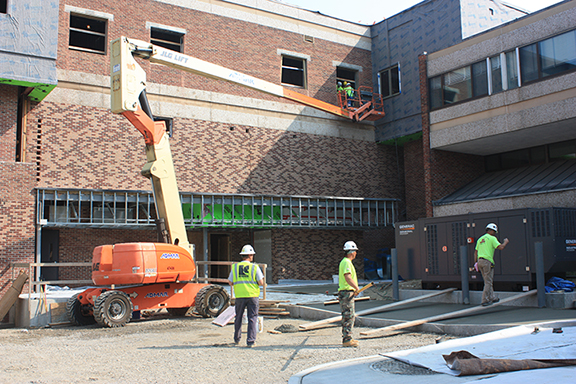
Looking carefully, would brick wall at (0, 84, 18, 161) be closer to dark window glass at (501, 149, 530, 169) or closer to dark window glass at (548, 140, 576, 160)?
dark window glass at (501, 149, 530, 169)

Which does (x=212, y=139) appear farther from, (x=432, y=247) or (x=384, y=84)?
(x=432, y=247)

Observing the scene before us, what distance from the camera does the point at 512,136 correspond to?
811 inches

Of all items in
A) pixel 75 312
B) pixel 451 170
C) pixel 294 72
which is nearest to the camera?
pixel 75 312

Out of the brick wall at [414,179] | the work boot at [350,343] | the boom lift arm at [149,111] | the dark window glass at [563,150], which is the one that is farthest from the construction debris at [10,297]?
the dark window glass at [563,150]

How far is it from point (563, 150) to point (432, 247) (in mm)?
8954

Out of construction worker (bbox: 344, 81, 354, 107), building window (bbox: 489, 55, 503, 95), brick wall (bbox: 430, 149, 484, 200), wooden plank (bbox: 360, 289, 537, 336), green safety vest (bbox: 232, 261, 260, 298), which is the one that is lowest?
wooden plank (bbox: 360, 289, 537, 336)

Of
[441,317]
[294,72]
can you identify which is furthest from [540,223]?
[294,72]

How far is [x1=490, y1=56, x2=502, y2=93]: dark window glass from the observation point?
803 inches

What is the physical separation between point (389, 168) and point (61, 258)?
18.1 metres

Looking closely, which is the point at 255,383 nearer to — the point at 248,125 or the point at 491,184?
the point at 491,184

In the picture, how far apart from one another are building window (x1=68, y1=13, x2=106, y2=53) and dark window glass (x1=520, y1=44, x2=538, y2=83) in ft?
58.1

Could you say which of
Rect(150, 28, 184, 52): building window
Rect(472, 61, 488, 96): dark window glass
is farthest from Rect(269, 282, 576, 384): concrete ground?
Rect(150, 28, 184, 52): building window

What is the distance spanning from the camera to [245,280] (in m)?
9.82

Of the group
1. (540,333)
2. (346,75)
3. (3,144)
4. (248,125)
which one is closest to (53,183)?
(3,144)
